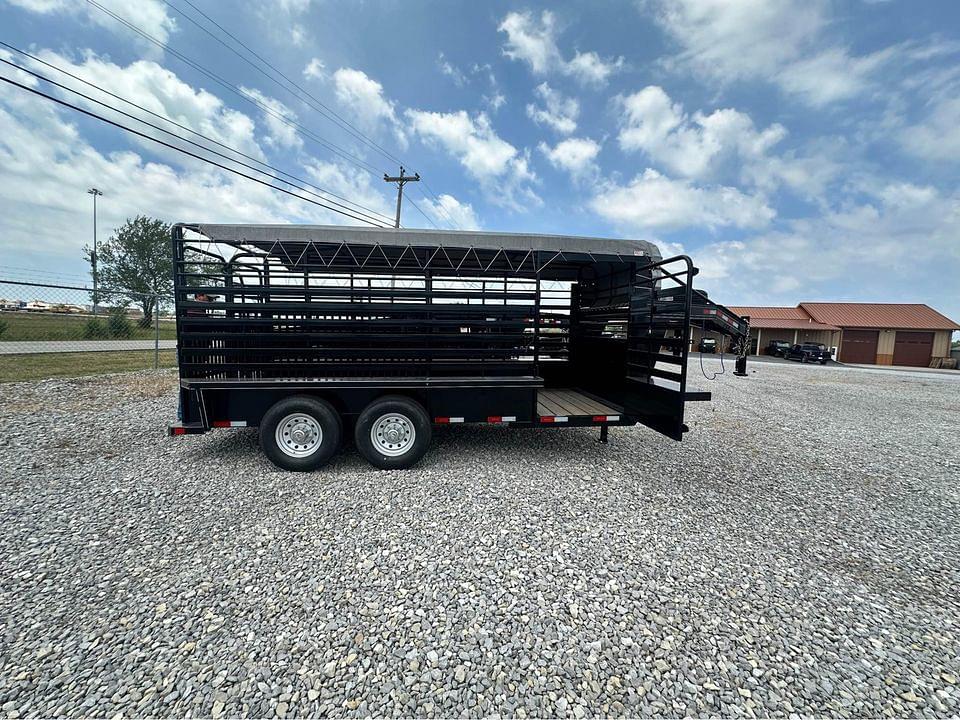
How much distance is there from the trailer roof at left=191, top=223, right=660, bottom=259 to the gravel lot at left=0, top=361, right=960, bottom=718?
247 cm

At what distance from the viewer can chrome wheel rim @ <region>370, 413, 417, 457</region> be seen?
13.9ft

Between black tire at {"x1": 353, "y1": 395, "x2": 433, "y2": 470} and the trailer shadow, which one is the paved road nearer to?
the trailer shadow

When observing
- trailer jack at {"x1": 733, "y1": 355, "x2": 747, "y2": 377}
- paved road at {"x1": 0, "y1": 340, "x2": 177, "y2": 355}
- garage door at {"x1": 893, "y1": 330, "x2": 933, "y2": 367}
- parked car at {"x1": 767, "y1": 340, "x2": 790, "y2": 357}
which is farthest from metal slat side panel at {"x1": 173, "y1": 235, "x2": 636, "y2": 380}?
garage door at {"x1": 893, "y1": 330, "x2": 933, "y2": 367}

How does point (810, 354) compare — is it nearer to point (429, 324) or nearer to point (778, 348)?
point (778, 348)

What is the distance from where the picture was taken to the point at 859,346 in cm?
2833

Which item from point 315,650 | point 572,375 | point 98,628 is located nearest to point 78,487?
point 98,628

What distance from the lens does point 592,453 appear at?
494cm

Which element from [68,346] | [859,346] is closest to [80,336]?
[68,346]

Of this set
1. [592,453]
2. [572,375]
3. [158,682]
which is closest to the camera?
[158,682]

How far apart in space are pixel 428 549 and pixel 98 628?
1.82m

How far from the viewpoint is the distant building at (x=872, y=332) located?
27.4m

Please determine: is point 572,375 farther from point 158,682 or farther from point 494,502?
point 158,682

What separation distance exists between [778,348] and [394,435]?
1277 inches

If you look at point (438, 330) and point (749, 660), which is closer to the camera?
point (749, 660)
